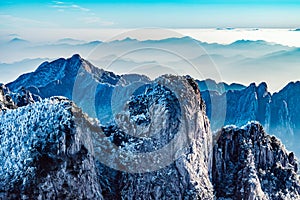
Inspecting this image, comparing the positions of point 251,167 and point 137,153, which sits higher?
point 137,153

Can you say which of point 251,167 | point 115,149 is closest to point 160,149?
point 115,149

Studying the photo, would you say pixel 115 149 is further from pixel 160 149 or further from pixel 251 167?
pixel 251 167

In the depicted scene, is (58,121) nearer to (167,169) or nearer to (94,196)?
(94,196)

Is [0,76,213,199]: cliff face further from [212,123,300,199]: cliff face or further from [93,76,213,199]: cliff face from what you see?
[212,123,300,199]: cliff face

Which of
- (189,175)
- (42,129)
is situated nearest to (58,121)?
(42,129)

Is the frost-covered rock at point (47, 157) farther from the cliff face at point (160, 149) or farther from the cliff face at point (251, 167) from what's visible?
the cliff face at point (251, 167)

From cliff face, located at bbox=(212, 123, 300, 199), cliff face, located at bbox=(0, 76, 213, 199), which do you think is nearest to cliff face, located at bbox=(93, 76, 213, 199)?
cliff face, located at bbox=(0, 76, 213, 199)
